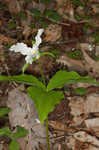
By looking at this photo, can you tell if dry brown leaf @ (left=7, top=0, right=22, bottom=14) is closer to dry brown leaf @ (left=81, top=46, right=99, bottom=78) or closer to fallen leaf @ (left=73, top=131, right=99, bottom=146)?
dry brown leaf @ (left=81, top=46, right=99, bottom=78)

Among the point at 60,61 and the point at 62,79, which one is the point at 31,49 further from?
the point at 60,61

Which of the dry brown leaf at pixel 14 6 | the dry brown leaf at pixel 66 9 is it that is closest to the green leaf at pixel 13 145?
the dry brown leaf at pixel 66 9

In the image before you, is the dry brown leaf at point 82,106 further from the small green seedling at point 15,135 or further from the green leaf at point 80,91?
the small green seedling at point 15,135

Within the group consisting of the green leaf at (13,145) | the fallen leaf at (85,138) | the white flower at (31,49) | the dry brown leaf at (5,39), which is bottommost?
the fallen leaf at (85,138)

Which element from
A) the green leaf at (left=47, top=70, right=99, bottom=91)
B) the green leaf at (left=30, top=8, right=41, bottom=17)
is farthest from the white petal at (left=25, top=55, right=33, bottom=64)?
the green leaf at (left=30, top=8, right=41, bottom=17)

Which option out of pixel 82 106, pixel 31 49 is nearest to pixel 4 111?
pixel 31 49

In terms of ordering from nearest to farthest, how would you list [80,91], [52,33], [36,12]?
[80,91] → [52,33] → [36,12]
